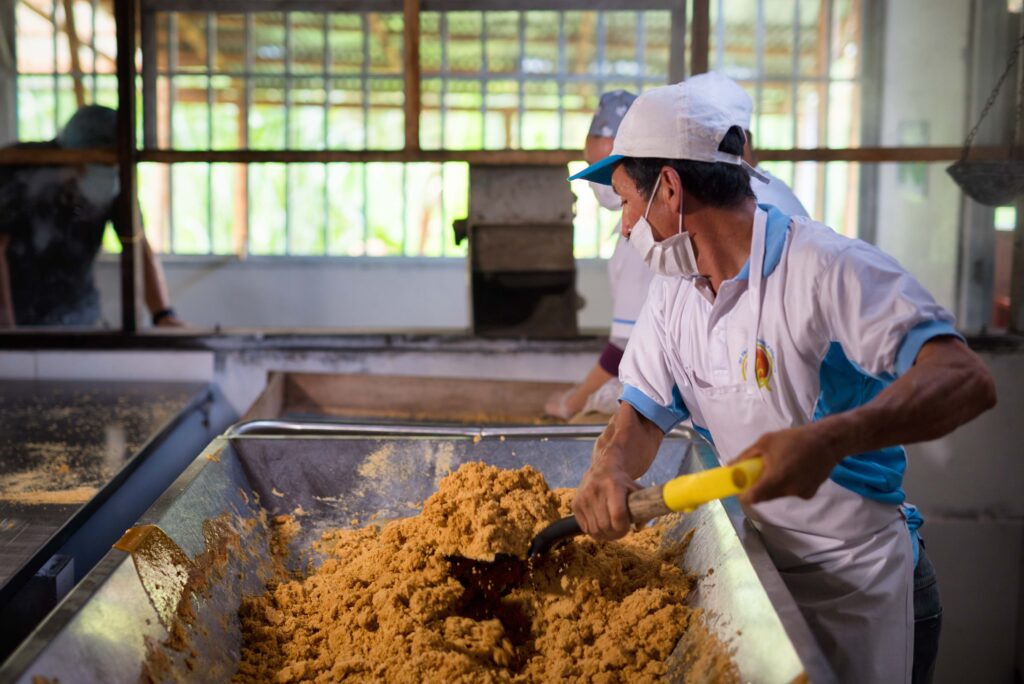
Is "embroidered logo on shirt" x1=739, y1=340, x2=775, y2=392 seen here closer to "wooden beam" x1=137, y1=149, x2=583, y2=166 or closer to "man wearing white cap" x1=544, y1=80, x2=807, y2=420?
"man wearing white cap" x1=544, y1=80, x2=807, y2=420

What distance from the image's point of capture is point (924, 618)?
62.7 inches

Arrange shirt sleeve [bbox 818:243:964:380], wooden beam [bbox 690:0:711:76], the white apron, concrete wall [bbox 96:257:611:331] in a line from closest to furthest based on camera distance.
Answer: shirt sleeve [bbox 818:243:964:380]
the white apron
wooden beam [bbox 690:0:711:76]
concrete wall [bbox 96:257:611:331]

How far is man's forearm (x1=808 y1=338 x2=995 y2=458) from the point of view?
1.08 metres

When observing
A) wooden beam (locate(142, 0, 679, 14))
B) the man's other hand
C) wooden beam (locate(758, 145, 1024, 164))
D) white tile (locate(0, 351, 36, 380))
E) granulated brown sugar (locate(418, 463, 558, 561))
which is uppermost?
wooden beam (locate(142, 0, 679, 14))

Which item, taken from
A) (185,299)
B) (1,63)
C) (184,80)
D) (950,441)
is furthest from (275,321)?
(950,441)

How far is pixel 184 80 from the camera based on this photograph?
21.0ft

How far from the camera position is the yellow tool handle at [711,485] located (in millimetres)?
1055

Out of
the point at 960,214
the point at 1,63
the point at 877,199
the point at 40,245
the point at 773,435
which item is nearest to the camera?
the point at 773,435

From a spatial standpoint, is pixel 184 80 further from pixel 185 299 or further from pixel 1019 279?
pixel 1019 279

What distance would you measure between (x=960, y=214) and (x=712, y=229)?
11.3 feet

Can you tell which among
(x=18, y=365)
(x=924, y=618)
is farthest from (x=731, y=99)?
(x=18, y=365)

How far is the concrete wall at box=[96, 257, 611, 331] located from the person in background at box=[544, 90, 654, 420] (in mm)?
3834

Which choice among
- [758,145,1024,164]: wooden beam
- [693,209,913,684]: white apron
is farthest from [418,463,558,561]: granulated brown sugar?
[758,145,1024,164]: wooden beam

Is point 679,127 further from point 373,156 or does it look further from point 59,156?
point 59,156
